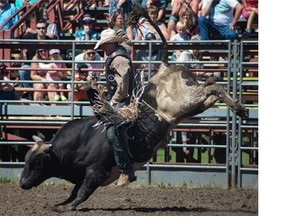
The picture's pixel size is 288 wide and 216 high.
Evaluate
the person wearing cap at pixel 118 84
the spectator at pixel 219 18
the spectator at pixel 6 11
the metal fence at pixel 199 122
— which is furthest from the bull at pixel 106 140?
the spectator at pixel 6 11

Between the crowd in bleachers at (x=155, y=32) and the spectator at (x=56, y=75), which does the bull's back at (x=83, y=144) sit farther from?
the spectator at (x=56, y=75)

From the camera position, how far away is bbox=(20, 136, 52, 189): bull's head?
8.51m

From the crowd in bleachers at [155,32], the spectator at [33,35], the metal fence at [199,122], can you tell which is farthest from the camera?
the spectator at [33,35]

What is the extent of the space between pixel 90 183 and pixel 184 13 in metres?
5.50

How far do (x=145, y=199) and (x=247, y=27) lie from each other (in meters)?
5.36

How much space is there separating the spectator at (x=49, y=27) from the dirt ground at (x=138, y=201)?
4333mm

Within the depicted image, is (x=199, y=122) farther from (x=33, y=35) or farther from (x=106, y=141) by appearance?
(x=33, y=35)

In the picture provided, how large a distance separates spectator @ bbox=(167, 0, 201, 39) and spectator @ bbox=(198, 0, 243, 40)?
18 cm

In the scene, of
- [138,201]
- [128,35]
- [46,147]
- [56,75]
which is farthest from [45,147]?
[128,35]

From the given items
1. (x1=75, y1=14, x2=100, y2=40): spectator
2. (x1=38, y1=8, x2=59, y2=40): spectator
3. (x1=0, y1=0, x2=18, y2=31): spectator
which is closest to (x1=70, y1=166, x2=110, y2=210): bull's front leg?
(x1=75, y1=14, x2=100, y2=40): spectator

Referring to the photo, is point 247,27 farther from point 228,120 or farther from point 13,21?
point 13,21

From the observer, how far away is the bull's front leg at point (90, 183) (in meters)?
A: 8.43

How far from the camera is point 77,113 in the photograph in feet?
39.5
